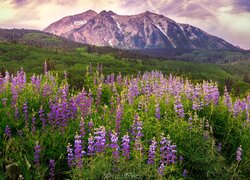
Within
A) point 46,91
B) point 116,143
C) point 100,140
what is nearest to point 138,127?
point 116,143

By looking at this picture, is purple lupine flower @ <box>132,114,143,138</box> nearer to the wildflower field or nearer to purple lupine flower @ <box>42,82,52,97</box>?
the wildflower field

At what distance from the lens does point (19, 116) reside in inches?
293

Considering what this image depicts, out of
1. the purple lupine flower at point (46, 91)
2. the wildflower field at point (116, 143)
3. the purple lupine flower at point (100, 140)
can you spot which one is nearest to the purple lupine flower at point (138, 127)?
the wildflower field at point (116, 143)

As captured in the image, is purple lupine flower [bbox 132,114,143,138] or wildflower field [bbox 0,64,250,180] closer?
wildflower field [bbox 0,64,250,180]

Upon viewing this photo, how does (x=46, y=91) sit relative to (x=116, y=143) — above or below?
above

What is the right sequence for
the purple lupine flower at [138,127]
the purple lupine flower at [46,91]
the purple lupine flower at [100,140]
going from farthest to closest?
the purple lupine flower at [46,91] < the purple lupine flower at [138,127] < the purple lupine flower at [100,140]

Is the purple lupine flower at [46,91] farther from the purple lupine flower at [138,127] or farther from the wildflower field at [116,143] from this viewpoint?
the purple lupine flower at [138,127]

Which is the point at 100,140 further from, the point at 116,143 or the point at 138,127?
the point at 138,127

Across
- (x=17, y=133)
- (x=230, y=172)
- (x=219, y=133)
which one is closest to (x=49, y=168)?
(x=17, y=133)

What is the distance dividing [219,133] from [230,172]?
178cm

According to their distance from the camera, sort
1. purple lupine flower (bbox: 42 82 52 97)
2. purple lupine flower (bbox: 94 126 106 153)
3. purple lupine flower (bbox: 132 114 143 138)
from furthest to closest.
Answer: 1. purple lupine flower (bbox: 42 82 52 97)
2. purple lupine flower (bbox: 132 114 143 138)
3. purple lupine flower (bbox: 94 126 106 153)

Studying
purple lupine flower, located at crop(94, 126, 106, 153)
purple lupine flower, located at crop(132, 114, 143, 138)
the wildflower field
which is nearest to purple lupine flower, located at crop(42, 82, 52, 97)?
the wildflower field

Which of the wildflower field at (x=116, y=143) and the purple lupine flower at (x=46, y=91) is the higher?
the purple lupine flower at (x=46, y=91)

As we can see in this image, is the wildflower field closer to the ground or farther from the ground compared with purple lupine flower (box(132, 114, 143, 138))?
closer to the ground
